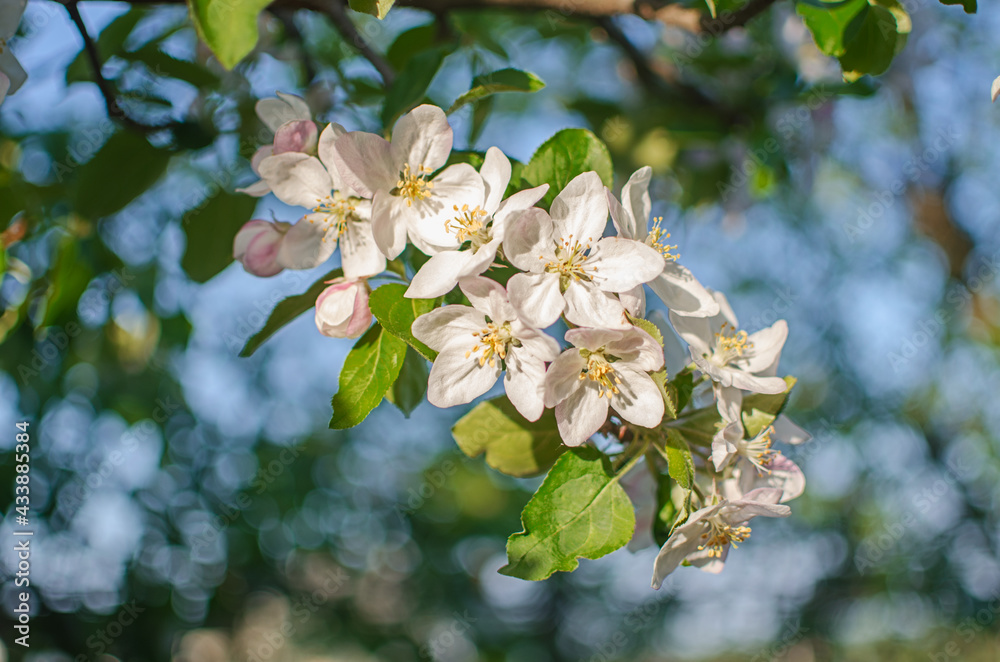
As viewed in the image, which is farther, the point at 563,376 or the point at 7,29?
the point at 7,29

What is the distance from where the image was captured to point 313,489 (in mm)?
4469

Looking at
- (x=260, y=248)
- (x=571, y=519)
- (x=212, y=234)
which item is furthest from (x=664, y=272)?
(x=212, y=234)

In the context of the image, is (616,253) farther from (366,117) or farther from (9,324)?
(9,324)

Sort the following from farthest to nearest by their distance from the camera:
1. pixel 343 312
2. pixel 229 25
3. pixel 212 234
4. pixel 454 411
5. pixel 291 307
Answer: pixel 454 411 → pixel 212 234 → pixel 291 307 → pixel 343 312 → pixel 229 25

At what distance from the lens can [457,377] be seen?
850mm

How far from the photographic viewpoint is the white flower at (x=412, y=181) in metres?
0.87

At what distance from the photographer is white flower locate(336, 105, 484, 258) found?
87cm

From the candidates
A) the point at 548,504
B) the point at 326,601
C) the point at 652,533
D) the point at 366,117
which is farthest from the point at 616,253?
the point at 326,601

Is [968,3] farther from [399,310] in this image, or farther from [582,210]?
[399,310]

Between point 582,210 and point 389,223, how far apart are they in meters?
0.26

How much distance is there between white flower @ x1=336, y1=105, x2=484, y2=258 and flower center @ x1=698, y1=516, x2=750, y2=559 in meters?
0.52

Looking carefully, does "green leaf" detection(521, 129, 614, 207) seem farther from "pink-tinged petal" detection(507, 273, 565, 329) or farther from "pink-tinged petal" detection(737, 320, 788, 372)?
"pink-tinged petal" detection(737, 320, 788, 372)

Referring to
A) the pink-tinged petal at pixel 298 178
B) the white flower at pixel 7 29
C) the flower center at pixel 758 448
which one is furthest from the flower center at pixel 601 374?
the white flower at pixel 7 29

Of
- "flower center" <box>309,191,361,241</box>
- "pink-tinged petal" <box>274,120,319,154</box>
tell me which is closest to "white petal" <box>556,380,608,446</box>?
"flower center" <box>309,191,361,241</box>
